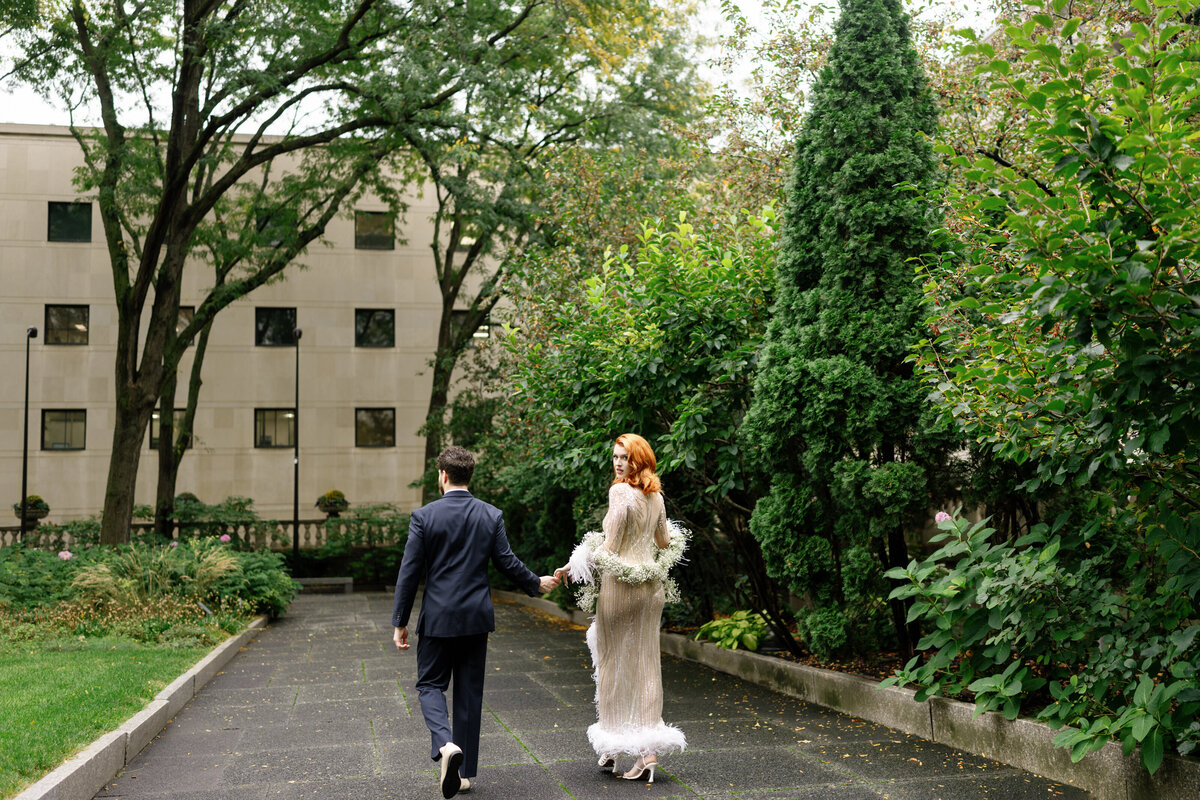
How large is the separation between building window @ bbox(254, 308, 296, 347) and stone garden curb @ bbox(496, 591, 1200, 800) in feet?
90.0

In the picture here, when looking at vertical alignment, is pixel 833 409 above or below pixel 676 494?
above

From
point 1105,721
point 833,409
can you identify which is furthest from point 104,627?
point 1105,721

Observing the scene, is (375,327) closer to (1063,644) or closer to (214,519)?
(214,519)

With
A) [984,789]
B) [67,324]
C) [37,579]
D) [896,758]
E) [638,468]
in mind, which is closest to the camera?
[984,789]

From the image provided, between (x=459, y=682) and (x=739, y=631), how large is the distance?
4878 mm

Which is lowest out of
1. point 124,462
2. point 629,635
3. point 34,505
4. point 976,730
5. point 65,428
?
point 34,505

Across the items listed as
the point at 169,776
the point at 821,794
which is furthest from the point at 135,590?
the point at 821,794

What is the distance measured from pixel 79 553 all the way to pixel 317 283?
19324mm

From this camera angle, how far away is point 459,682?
563 centimetres

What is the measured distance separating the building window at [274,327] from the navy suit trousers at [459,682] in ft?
97.4

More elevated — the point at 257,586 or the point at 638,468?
the point at 638,468

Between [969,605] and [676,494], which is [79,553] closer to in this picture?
[676,494]

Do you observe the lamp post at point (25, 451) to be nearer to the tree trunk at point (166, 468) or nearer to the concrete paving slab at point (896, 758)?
the tree trunk at point (166, 468)

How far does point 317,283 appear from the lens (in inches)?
1325
